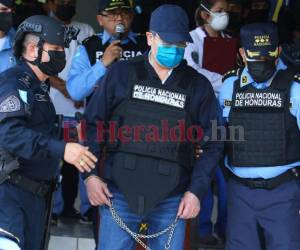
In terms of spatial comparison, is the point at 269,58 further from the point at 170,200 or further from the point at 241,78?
the point at 170,200

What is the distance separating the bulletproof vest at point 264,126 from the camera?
4.55 metres

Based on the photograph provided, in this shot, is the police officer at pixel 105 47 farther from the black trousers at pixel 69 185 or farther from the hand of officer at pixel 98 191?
the hand of officer at pixel 98 191

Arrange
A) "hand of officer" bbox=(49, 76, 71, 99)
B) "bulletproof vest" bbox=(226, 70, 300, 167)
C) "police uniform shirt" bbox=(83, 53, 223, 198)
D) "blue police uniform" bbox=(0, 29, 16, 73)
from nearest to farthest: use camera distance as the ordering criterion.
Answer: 1. "police uniform shirt" bbox=(83, 53, 223, 198)
2. "bulletproof vest" bbox=(226, 70, 300, 167)
3. "blue police uniform" bbox=(0, 29, 16, 73)
4. "hand of officer" bbox=(49, 76, 71, 99)

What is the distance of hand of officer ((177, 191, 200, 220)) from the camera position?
4.15m

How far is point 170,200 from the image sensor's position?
4.20 m

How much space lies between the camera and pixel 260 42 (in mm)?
4586

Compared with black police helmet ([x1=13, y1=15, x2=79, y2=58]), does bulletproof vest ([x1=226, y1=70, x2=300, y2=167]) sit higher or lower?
Result: lower

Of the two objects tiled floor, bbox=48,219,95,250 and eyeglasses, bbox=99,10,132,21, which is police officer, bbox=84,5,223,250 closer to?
eyeglasses, bbox=99,10,132,21

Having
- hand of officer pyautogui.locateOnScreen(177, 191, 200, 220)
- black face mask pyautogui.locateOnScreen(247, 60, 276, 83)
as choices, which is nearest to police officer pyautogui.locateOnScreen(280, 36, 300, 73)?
black face mask pyautogui.locateOnScreen(247, 60, 276, 83)

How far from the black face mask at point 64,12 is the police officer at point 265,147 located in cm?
196

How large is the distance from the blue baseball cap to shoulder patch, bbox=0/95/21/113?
34.6 inches

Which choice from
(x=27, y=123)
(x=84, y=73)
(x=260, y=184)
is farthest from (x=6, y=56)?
(x=260, y=184)

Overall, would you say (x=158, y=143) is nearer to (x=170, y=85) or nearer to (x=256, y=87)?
(x=170, y=85)

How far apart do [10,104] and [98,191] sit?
703mm
